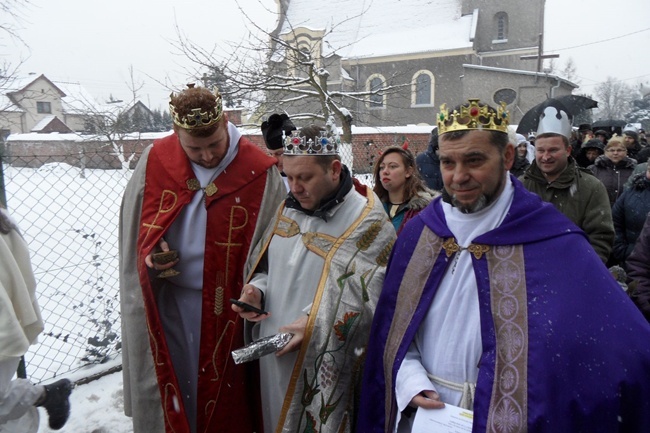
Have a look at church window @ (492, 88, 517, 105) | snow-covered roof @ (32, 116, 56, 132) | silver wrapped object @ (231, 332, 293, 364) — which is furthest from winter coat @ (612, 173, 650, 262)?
snow-covered roof @ (32, 116, 56, 132)

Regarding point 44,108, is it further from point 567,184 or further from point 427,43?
point 567,184

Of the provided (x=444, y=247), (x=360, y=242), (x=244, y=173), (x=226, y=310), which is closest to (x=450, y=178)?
(x=444, y=247)

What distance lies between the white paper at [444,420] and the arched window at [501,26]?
142ft

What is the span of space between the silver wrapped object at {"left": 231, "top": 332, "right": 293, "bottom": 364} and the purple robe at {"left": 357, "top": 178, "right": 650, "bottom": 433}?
2.11 ft

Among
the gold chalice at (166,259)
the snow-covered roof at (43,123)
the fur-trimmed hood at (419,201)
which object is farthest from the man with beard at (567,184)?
the snow-covered roof at (43,123)

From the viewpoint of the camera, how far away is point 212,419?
3.11 metres

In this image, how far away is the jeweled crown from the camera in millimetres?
2641

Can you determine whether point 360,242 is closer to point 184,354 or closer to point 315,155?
point 315,155

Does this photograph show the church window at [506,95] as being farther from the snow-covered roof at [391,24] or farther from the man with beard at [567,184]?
the man with beard at [567,184]

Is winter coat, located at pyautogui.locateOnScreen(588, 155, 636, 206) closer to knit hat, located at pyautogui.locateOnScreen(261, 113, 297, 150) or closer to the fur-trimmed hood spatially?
the fur-trimmed hood

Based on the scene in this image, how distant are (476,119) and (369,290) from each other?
3.45ft

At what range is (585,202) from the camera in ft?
12.1

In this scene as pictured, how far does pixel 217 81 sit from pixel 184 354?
369 inches

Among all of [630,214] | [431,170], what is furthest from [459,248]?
[431,170]
